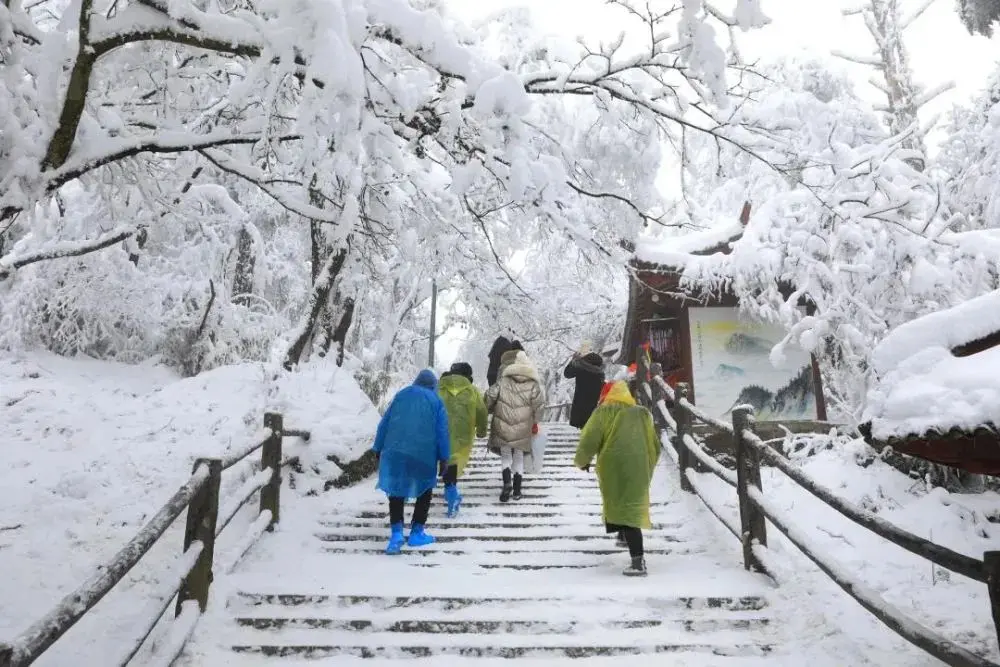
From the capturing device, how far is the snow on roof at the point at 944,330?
7.43ft

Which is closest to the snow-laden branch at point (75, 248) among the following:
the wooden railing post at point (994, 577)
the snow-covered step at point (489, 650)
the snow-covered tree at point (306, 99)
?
the snow-covered tree at point (306, 99)

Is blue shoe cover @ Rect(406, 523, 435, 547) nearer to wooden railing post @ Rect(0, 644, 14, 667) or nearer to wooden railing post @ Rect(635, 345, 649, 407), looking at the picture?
wooden railing post @ Rect(0, 644, 14, 667)

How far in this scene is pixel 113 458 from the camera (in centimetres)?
651

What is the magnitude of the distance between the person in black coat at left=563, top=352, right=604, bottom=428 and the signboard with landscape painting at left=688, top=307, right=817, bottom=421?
2.83 meters

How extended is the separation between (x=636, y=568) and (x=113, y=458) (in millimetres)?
5197

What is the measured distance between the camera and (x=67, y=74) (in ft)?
12.3

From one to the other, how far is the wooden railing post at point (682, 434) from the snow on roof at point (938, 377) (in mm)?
4456

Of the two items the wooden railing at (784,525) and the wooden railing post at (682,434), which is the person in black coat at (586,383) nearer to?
the wooden railing at (784,525)

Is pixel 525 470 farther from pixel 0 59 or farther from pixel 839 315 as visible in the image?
pixel 0 59

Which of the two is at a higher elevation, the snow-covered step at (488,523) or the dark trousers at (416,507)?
the dark trousers at (416,507)

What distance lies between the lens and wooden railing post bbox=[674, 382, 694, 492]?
6.82m

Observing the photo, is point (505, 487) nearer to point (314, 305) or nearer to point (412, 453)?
point (412, 453)

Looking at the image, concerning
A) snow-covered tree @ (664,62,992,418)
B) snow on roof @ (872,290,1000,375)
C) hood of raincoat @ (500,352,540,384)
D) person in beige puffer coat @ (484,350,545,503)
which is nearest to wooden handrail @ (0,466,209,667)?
→ snow on roof @ (872,290,1000,375)

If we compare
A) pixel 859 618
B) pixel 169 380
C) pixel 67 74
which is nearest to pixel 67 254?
pixel 67 74
